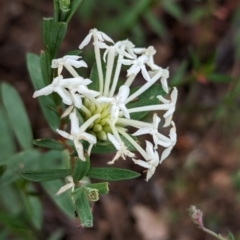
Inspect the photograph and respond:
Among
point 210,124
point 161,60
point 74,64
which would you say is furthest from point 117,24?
point 74,64

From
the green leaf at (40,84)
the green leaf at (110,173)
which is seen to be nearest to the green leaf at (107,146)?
the green leaf at (110,173)

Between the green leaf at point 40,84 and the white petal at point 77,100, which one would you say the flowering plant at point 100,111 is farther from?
the green leaf at point 40,84

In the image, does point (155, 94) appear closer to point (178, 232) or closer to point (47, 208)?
point (47, 208)

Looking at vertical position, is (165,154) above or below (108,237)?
A: above

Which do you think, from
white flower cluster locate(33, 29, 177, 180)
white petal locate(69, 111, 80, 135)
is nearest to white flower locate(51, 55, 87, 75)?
white flower cluster locate(33, 29, 177, 180)

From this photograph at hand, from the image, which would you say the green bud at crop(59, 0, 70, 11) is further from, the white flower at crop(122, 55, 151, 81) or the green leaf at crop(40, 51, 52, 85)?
the white flower at crop(122, 55, 151, 81)

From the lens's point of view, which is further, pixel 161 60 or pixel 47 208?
pixel 161 60

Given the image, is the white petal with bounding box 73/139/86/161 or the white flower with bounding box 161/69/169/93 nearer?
the white petal with bounding box 73/139/86/161
